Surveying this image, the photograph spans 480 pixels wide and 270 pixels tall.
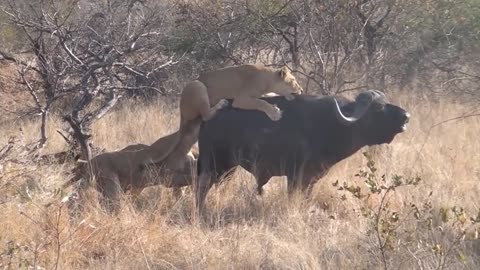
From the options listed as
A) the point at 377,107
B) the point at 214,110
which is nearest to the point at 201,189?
the point at 214,110

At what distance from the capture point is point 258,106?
26.7ft

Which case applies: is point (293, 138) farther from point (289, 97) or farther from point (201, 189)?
point (201, 189)

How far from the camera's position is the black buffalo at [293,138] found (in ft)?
26.2

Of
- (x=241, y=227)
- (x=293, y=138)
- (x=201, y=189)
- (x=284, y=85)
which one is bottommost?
(x=241, y=227)

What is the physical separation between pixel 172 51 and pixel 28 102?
2853mm

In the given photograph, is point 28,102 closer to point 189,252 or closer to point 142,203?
point 142,203

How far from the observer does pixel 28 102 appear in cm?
1450

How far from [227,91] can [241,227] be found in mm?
1869

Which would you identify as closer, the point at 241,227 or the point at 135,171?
the point at 241,227

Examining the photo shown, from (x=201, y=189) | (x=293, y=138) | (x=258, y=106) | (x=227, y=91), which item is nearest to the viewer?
(x=201, y=189)

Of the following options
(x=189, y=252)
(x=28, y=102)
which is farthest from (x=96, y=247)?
(x=28, y=102)

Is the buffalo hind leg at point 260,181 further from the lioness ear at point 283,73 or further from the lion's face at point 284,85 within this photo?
the lioness ear at point 283,73

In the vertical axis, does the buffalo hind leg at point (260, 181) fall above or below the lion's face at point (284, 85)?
below

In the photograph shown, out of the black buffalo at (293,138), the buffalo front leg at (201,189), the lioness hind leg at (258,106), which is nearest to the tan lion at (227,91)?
the lioness hind leg at (258,106)
